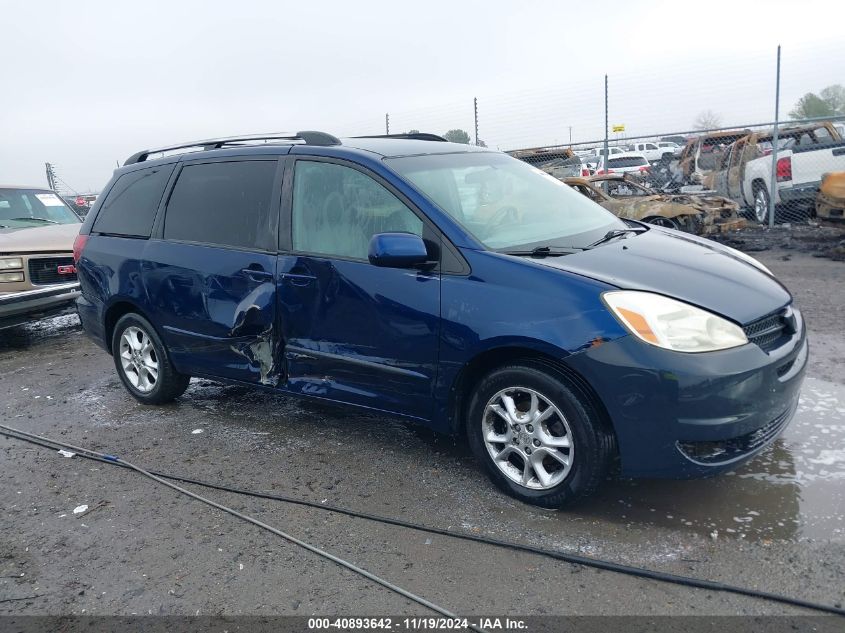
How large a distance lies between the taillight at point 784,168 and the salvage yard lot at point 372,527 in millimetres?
8604

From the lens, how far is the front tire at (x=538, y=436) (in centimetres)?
315

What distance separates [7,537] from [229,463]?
1.15m

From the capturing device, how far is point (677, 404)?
295 cm

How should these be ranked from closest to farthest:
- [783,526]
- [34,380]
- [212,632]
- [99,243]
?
[212,632] < [783,526] < [99,243] < [34,380]

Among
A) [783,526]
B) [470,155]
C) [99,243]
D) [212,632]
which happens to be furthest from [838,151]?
[212,632]

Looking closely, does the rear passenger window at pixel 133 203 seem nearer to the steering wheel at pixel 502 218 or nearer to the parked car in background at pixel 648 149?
the steering wheel at pixel 502 218

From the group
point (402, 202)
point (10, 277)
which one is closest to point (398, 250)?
point (402, 202)

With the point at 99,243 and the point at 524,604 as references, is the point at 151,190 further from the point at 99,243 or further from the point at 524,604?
the point at 524,604

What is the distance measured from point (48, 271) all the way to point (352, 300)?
5.29 metres

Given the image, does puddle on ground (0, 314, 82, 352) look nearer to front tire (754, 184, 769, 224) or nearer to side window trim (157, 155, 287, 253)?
side window trim (157, 155, 287, 253)

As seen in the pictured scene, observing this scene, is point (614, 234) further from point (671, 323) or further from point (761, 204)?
point (761, 204)

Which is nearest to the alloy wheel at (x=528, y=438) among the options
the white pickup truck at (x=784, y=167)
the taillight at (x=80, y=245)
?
the taillight at (x=80, y=245)

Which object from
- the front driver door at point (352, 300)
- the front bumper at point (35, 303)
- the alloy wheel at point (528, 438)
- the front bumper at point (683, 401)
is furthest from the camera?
the front bumper at point (35, 303)

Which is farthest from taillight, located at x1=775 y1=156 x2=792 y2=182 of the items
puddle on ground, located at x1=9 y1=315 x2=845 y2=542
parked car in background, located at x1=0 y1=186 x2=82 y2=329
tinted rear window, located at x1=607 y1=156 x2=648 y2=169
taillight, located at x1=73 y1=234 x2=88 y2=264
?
tinted rear window, located at x1=607 y1=156 x2=648 y2=169
